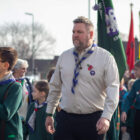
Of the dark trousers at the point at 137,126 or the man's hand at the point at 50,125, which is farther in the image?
the dark trousers at the point at 137,126

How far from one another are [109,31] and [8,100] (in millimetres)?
3156

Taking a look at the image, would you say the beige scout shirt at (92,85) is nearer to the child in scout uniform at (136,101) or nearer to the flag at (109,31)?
the flag at (109,31)

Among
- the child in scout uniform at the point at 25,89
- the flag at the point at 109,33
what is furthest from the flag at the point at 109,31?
the child in scout uniform at the point at 25,89

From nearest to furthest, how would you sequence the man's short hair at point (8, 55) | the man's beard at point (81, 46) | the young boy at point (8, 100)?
the young boy at point (8, 100), the man's short hair at point (8, 55), the man's beard at point (81, 46)

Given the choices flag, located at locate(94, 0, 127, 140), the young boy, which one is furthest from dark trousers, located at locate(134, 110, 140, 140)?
the young boy

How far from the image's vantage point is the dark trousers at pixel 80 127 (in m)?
4.30

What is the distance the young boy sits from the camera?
3.82 metres

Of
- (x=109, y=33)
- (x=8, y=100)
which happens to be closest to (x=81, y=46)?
(x=8, y=100)

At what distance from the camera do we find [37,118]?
6324 millimetres

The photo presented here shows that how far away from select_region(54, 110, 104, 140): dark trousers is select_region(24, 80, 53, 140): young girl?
185 cm

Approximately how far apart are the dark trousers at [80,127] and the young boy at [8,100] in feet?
2.08

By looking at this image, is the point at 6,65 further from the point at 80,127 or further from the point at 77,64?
the point at 80,127

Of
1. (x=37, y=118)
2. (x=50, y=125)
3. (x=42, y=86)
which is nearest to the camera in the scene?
(x=50, y=125)

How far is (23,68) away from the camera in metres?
6.96
